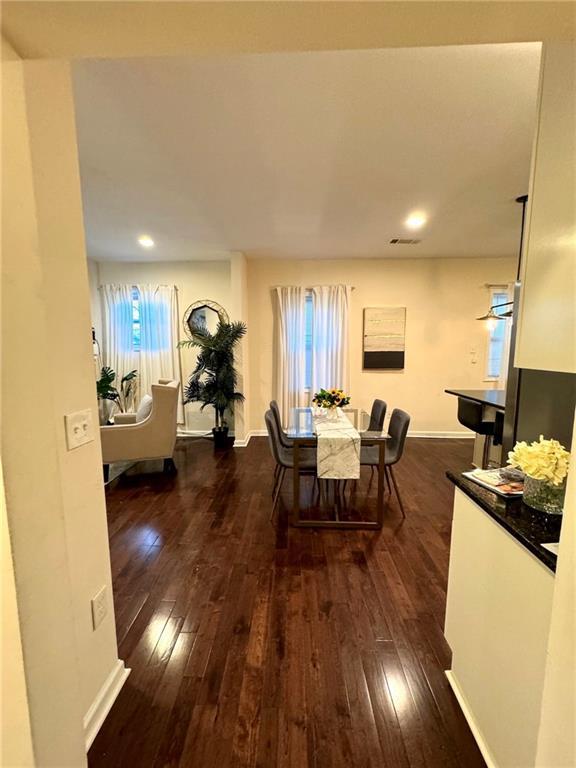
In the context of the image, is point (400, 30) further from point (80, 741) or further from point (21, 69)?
point (80, 741)

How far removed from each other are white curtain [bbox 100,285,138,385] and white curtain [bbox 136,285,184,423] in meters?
0.20

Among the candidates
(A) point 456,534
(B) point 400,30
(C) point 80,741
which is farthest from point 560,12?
(C) point 80,741

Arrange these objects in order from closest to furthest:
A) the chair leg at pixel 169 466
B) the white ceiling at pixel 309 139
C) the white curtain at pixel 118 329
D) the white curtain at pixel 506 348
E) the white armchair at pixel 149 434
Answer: the white ceiling at pixel 309 139, the white armchair at pixel 149 434, the chair leg at pixel 169 466, the white curtain at pixel 506 348, the white curtain at pixel 118 329

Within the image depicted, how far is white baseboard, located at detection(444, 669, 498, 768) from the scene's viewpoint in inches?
44.7

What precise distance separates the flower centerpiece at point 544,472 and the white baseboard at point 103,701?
5.71ft

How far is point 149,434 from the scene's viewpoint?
144 inches

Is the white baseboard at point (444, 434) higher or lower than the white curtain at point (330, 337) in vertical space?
lower

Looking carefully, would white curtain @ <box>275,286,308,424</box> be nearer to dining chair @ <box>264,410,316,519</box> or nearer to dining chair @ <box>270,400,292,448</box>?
dining chair @ <box>270,400,292,448</box>

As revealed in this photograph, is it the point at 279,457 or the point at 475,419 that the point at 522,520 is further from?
the point at 475,419

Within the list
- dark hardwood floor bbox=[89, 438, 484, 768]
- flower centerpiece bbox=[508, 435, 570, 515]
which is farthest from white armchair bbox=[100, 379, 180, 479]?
flower centerpiece bbox=[508, 435, 570, 515]

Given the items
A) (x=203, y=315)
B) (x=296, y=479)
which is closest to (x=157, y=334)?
(x=203, y=315)

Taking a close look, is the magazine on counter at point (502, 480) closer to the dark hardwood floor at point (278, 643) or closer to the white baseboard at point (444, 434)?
the dark hardwood floor at point (278, 643)

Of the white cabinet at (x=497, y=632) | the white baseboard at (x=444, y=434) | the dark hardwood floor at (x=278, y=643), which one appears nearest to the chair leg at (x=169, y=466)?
the dark hardwood floor at (x=278, y=643)

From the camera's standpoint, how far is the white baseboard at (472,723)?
1136 mm
